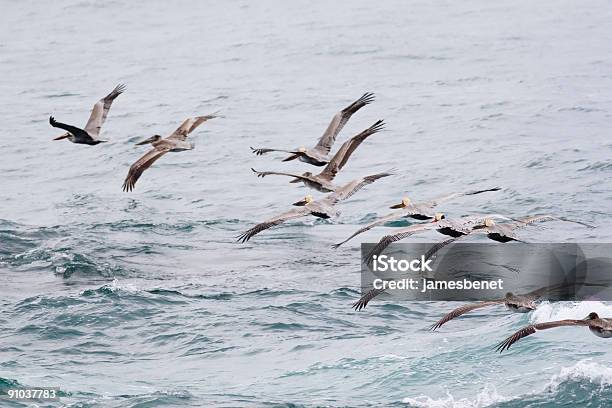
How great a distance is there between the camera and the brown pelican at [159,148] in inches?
1168

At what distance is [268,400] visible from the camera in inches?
1372

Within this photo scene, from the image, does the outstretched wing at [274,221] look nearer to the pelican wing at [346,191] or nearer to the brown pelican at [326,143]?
the pelican wing at [346,191]

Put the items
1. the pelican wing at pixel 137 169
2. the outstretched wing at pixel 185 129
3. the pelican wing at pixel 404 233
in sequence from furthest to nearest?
1. the outstretched wing at pixel 185 129
2. the pelican wing at pixel 137 169
3. the pelican wing at pixel 404 233

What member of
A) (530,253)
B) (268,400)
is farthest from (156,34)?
(268,400)

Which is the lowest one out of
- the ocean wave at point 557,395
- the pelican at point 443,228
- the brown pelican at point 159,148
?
the ocean wave at point 557,395

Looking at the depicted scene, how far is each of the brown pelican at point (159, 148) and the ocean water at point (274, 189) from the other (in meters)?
7.06

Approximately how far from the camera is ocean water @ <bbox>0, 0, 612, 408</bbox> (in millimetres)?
36938

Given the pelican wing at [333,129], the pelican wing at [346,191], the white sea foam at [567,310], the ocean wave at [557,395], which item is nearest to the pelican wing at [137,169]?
the pelican wing at [346,191]

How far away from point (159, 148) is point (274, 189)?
87.1ft

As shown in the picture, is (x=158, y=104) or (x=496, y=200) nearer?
(x=496, y=200)

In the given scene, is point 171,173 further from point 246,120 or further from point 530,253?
point 530,253

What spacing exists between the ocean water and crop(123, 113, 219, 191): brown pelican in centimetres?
706

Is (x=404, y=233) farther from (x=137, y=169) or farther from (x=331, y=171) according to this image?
(x=137, y=169)

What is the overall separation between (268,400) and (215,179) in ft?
82.7
